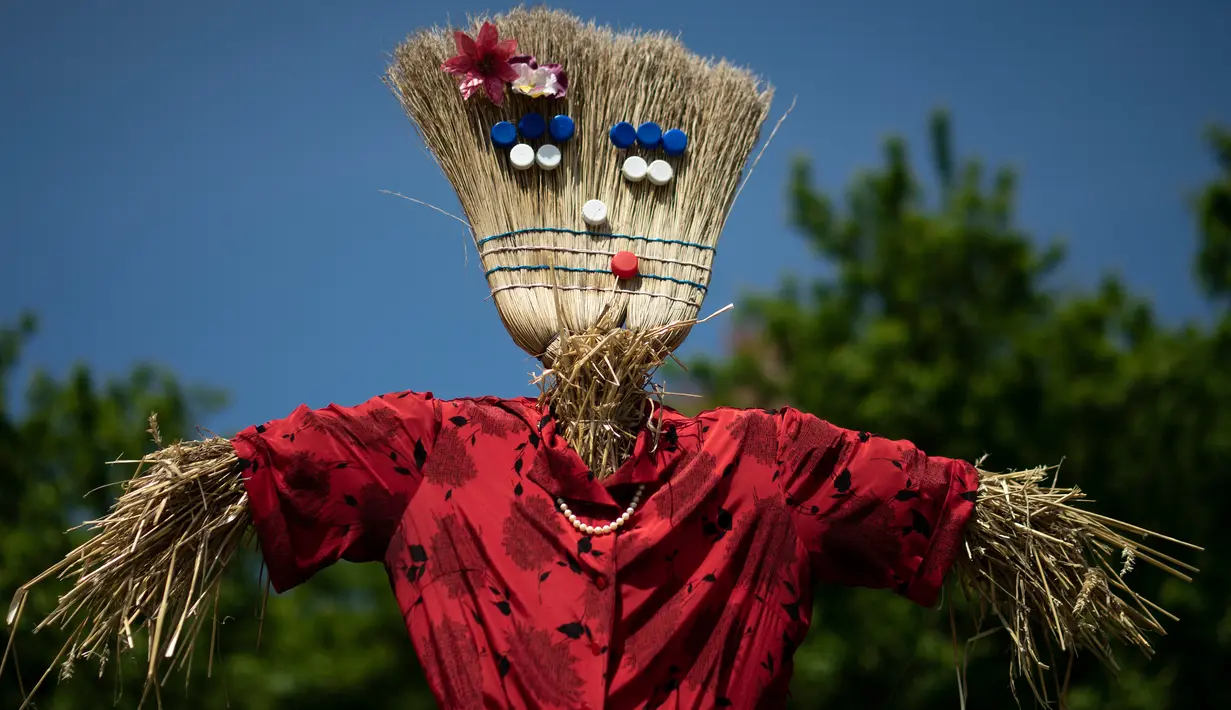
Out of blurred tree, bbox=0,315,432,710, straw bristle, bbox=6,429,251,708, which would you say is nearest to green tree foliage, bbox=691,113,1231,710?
blurred tree, bbox=0,315,432,710

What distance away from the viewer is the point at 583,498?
2605mm

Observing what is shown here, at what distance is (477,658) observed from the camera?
2.53m

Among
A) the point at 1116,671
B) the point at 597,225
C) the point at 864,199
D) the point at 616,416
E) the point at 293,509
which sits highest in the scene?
the point at 864,199

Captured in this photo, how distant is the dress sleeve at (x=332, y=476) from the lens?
2541 millimetres

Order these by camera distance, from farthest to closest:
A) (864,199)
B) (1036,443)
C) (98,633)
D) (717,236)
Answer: (864,199) < (1036,443) < (717,236) < (98,633)

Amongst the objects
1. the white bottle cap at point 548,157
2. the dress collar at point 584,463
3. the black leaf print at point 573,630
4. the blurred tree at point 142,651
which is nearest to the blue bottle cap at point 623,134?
the white bottle cap at point 548,157

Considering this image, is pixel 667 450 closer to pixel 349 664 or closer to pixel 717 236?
pixel 717 236

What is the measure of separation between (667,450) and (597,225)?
0.48 m

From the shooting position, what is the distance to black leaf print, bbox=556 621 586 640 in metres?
2.52

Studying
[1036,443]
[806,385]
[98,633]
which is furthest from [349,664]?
[98,633]

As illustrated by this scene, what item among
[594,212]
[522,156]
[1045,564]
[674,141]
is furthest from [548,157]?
[1045,564]

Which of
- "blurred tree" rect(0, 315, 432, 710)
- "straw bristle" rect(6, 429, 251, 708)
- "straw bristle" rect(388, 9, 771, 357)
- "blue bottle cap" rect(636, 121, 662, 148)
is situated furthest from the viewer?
"blurred tree" rect(0, 315, 432, 710)

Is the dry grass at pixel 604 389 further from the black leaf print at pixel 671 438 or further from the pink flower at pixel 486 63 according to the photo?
the pink flower at pixel 486 63

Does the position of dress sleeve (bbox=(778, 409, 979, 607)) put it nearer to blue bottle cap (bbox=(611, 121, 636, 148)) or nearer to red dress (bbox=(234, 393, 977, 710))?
red dress (bbox=(234, 393, 977, 710))
